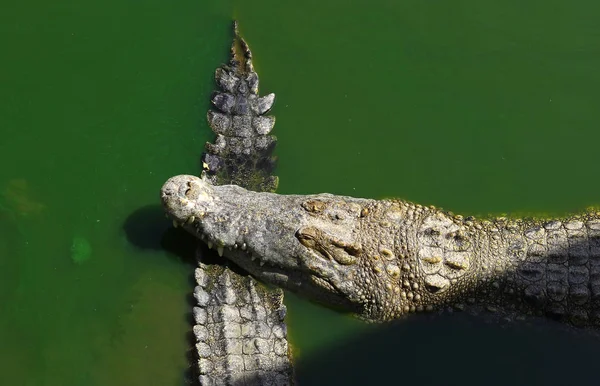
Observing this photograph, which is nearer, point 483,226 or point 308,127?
point 483,226

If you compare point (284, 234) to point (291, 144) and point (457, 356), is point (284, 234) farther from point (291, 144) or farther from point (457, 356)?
point (457, 356)

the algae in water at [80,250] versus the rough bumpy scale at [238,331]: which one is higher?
the algae in water at [80,250]

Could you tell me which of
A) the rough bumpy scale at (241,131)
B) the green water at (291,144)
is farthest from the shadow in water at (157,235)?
the rough bumpy scale at (241,131)

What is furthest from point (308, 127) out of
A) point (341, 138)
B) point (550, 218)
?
point (550, 218)

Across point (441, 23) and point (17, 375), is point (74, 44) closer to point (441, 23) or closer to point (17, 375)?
point (17, 375)

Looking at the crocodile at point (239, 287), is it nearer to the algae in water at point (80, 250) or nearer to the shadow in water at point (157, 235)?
the shadow in water at point (157, 235)

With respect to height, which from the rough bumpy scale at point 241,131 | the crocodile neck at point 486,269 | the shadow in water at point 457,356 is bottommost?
the shadow in water at point 457,356

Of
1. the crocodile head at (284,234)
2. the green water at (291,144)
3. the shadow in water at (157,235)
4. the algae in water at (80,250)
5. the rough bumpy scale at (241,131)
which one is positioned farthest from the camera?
the rough bumpy scale at (241,131)

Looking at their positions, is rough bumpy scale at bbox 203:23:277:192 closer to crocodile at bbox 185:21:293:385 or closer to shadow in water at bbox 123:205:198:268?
crocodile at bbox 185:21:293:385
